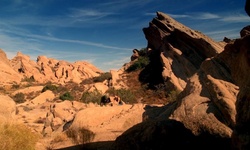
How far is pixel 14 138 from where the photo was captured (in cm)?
1005

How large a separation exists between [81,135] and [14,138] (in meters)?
A: 4.13

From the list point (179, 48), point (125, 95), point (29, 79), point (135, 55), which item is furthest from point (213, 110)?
point (29, 79)

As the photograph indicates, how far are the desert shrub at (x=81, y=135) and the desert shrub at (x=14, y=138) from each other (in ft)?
9.09

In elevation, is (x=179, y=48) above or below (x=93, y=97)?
above

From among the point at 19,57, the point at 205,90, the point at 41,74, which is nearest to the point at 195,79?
the point at 205,90

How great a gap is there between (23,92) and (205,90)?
159 feet

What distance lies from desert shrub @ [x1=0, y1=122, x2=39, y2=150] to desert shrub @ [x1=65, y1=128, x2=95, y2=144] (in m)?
2.77

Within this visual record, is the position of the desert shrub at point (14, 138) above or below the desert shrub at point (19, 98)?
below

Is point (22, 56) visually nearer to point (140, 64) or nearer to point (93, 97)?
point (140, 64)

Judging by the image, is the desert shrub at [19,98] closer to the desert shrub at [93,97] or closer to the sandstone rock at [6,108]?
the desert shrub at [93,97]

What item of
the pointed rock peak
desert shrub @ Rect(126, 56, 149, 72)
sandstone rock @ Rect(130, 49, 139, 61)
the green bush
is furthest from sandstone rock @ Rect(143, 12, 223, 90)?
the pointed rock peak

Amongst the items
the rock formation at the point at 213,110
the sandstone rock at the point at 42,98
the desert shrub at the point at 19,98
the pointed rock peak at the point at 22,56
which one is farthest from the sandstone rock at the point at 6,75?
the rock formation at the point at 213,110

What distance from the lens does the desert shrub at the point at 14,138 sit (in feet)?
31.3

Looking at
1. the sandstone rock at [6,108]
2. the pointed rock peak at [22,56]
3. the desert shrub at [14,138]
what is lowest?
the desert shrub at [14,138]
